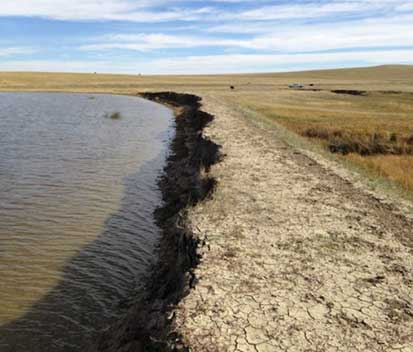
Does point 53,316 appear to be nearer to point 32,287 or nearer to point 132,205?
point 32,287

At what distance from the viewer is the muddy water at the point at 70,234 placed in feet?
28.3

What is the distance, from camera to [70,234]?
12.6 meters

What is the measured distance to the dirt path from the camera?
5.83 m

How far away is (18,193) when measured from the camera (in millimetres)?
16109

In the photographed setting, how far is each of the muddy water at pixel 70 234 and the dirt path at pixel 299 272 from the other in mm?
2396

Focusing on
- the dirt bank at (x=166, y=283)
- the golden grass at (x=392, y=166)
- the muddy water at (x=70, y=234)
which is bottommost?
the golden grass at (x=392, y=166)

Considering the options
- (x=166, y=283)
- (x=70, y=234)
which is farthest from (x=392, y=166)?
(x=166, y=283)

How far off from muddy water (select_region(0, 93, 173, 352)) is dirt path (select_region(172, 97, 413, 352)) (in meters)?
2.40

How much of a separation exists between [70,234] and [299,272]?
719 centimetres

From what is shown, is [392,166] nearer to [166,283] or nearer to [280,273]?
[280,273]

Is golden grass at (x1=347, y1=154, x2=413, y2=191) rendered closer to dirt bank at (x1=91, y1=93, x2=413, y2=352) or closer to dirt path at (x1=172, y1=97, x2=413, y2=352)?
dirt bank at (x1=91, y1=93, x2=413, y2=352)

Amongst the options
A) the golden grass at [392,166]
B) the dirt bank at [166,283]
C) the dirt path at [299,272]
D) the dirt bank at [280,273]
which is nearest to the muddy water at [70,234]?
the dirt bank at [166,283]

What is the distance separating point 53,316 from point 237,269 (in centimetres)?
364

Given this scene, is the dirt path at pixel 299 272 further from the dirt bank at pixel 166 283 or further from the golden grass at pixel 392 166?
the golden grass at pixel 392 166
